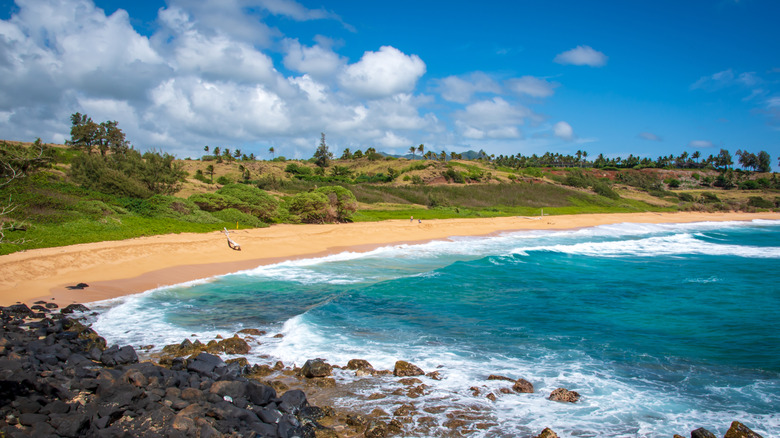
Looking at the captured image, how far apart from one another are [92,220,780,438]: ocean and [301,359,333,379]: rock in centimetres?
39

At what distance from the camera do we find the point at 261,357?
838 centimetres

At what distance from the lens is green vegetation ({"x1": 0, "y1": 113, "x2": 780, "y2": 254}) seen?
63.9 ft

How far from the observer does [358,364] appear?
7895mm

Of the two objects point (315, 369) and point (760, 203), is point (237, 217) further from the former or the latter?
point (760, 203)

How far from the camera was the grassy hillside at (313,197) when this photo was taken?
784 inches

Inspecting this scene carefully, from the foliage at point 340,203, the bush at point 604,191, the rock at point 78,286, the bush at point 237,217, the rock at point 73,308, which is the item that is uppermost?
the bush at point 604,191

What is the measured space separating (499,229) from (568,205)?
2937 cm

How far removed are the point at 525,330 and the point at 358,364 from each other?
4.56 meters

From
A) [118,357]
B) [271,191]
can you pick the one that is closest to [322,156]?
[271,191]

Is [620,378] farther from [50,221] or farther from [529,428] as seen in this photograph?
[50,221]

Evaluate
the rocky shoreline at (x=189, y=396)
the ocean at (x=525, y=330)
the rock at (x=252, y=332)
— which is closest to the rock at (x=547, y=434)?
the rocky shoreline at (x=189, y=396)

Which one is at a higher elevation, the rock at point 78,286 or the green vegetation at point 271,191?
the green vegetation at point 271,191

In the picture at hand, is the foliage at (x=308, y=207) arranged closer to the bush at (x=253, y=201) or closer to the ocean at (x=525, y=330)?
the bush at (x=253, y=201)

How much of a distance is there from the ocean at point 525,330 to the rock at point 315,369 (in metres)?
0.39
